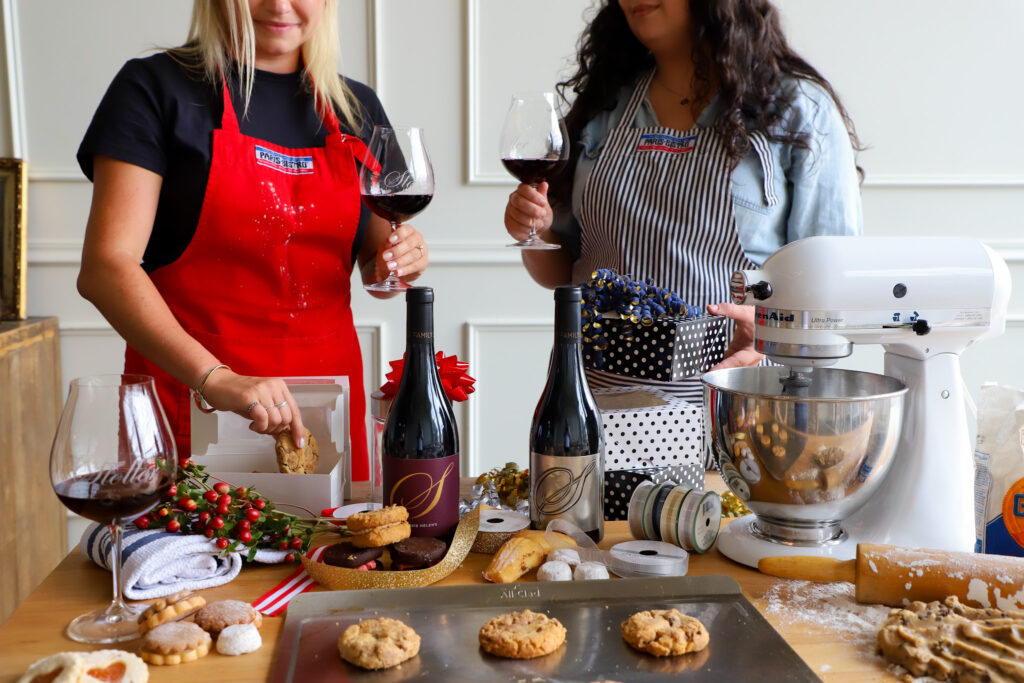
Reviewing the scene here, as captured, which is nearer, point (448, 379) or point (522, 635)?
point (522, 635)

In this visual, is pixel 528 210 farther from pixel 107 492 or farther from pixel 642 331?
pixel 107 492

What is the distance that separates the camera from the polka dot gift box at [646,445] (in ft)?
3.68

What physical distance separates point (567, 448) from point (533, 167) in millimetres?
492

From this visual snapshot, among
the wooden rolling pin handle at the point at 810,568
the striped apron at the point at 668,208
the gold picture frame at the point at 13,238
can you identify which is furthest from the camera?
the gold picture frame at the point at 13,238

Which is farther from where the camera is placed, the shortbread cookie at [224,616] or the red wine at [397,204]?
the red wine at [397,204]

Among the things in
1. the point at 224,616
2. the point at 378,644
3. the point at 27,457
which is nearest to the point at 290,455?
the point at 224,616

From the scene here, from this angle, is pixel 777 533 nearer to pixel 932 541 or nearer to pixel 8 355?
pixel 932 541

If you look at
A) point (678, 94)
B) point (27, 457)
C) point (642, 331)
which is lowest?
point (27, 457)

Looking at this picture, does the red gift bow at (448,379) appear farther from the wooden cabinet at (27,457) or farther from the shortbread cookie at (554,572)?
the wooden cabinet at (27,457)

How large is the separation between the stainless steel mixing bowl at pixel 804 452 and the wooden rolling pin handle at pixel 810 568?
60 mm

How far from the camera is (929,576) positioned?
0.86 m

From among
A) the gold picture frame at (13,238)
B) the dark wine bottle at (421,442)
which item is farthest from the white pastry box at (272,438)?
the gold picture frame at (13,238)

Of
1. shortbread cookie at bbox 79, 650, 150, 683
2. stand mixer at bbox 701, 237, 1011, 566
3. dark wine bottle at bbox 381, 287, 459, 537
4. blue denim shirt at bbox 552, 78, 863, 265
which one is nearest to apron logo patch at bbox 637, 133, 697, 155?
blue denim shirt at bbox 552, 78, 863, 265

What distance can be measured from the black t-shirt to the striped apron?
527mm
